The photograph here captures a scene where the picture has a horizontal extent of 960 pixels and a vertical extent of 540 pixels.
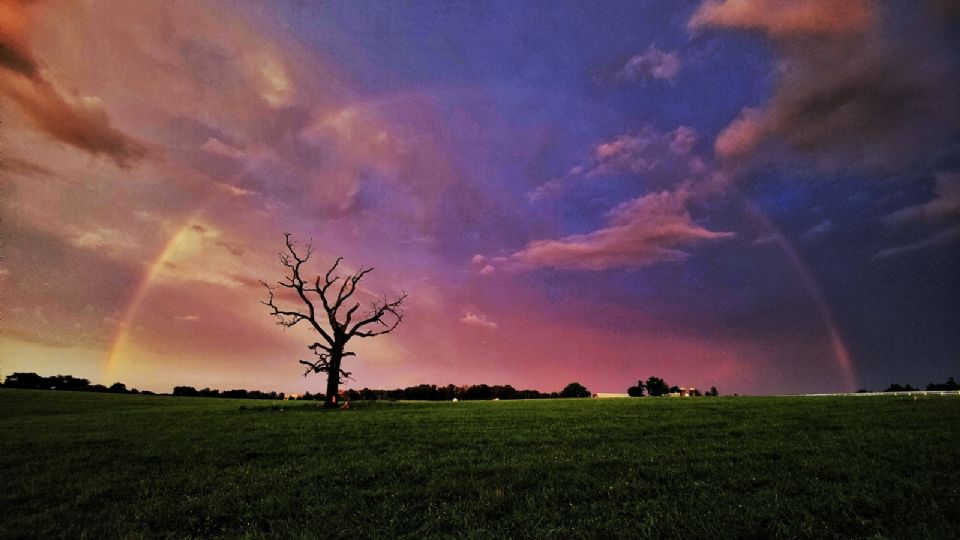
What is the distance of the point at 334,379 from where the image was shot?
1989 inches

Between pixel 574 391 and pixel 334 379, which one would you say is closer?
pixel 334 379

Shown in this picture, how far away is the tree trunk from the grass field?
1018 inches

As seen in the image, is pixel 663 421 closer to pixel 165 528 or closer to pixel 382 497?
pixel 382 497

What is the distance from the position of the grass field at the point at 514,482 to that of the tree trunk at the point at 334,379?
84.8 feet

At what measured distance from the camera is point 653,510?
33.5 ft

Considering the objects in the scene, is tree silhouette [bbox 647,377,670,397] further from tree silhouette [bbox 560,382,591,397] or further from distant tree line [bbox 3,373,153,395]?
distant tree line [bbox 3,373,153,395]

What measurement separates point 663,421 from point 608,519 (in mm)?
15452

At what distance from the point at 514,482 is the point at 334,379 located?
41.1 m

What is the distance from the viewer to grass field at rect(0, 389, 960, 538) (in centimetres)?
972

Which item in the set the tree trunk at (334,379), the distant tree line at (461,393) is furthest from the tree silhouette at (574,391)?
the tree trunk at (334,379)

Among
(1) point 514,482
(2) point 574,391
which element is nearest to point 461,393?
(2) point 574,391

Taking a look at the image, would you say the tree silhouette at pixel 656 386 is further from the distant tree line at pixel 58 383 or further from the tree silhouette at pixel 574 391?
the distant tree line at pixel 58 383

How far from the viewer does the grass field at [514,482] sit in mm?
9719

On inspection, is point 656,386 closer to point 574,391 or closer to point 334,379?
point 574,391
